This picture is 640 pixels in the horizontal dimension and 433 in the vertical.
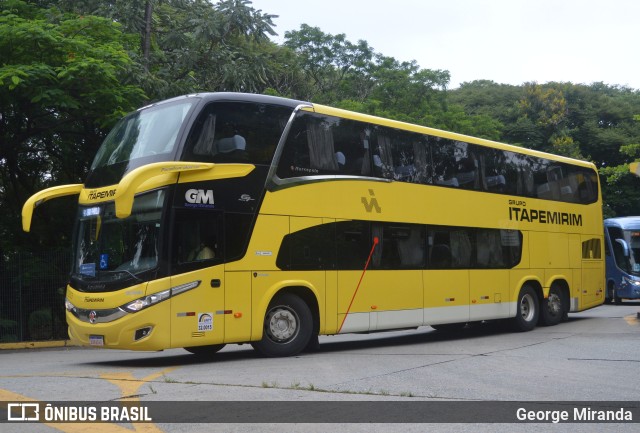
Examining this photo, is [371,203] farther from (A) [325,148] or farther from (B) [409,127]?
(B) [409,127]

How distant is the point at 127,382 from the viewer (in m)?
9.55

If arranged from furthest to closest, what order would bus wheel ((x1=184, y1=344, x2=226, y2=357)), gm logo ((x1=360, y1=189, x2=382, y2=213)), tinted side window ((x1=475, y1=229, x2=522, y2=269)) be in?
1. tinted side window ((x1=475, y1=229, x2=522, y2=269))
2. gm logo ((x1=360, y1=189, x2=382, y2=213))
3. bus wheel ((x1=184, y1=344, x2=226, y2=357))

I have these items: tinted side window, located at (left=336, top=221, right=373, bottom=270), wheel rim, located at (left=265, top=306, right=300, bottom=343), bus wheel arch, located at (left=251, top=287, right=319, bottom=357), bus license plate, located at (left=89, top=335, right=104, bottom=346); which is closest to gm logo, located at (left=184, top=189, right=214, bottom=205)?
bus wheel arch, located at (left=251, top=287, right=319, bottom=357)

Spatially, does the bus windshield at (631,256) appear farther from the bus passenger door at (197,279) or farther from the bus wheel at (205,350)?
the bus passenger door at (197,279)

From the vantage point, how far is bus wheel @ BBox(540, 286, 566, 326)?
19312 mm

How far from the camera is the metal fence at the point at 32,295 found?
20.0 meters

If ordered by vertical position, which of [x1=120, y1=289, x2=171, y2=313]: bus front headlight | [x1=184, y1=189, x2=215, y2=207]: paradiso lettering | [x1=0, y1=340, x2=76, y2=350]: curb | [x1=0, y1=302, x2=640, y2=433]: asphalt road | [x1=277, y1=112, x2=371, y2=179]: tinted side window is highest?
[x1=277, y1=112, x2=371, y2=179]: tinted side window

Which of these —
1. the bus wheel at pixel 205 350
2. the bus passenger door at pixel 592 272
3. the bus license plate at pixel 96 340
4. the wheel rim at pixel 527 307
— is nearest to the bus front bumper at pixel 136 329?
the bus license plate at pixel 96 340

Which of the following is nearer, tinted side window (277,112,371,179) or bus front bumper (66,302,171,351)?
bus front bumper (66,302,171,351)

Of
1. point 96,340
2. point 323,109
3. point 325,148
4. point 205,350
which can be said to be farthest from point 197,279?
point 323,109

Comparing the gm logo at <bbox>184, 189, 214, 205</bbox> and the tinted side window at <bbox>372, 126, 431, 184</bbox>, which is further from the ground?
the tinted side window at <bbox>372, 126, 431, 184</bbox>

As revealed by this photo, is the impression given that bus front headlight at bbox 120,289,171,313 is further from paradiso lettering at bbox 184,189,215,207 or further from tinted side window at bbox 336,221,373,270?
tinted side window at bbox 336,221,373,270

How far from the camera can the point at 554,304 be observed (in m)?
19.7

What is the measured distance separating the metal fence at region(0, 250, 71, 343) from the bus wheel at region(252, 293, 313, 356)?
9.70 metres
